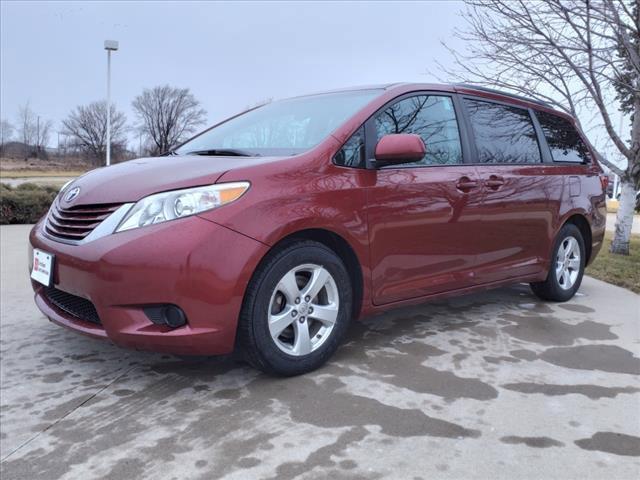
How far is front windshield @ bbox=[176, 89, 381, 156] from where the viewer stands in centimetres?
313

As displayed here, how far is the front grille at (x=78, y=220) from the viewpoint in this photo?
263 centimetres

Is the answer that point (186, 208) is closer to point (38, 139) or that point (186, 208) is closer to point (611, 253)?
point (611, 253)

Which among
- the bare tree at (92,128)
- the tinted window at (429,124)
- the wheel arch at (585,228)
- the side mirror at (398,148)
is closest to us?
the side mirror at (398,148)

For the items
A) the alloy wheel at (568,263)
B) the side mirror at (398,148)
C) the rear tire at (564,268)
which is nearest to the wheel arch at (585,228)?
the rear tire at (564,268)

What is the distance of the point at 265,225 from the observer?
2.59 meters

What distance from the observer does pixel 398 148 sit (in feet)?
9.71

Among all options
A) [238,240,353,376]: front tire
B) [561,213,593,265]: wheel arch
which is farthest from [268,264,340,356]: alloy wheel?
[561,213,593,265]: wheel arch

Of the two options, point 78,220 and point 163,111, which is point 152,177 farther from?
point 163,111

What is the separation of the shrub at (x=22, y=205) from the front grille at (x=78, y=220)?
7541mm

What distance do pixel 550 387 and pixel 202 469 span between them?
72.1 inches

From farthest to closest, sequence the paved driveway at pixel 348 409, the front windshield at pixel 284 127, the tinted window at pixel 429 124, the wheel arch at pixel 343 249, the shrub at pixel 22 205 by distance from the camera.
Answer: the shrub at pixel 22 205 < the tinted window at pixel 429 124 < the front windshield at pixel 284 127 < the wheel arch at pixel 343 249 < the paved driveway at pixel 348 409

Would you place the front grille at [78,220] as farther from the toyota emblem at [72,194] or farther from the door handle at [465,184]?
the door handle at [465,184]

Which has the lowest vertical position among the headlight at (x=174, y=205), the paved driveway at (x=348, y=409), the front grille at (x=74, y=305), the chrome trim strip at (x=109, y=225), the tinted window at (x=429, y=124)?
the paved driveway at (x=348, y=409)

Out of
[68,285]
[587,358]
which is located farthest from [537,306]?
[68,285]
